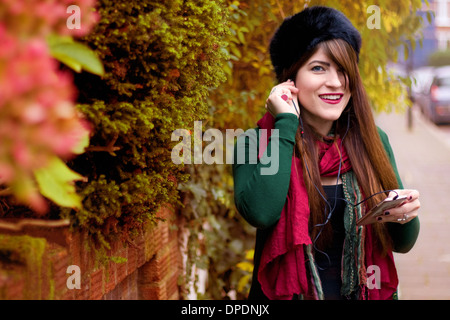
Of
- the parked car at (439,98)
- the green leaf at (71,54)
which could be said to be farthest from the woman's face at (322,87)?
the parked car at (439,98)

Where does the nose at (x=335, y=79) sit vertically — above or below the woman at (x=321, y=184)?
above

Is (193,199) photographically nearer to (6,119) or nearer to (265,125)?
(265,125)

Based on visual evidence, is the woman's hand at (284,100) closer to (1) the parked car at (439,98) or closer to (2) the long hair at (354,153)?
(2) the long hair at (354,153)

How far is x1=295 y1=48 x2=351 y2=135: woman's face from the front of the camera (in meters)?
2.14

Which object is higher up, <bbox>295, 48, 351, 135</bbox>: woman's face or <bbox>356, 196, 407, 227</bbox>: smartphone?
<bbox>295, 48, 351, 135</bbox>: woman's face

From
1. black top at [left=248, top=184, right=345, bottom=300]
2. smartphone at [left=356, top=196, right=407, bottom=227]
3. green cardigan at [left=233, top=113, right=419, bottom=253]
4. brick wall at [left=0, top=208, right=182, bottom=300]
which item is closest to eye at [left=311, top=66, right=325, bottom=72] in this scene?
green cardigan at [left=233, top=113, right=419, bottom=253]

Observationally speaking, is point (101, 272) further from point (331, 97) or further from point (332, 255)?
point (331, 97)

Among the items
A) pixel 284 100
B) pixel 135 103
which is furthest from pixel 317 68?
pixel 135 103

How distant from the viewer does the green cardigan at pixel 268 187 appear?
2.01 m

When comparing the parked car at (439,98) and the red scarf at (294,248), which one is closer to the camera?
the red scarf at (294,248)

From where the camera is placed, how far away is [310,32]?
7.13ft

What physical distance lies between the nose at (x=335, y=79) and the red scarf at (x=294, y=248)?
26 centimetres

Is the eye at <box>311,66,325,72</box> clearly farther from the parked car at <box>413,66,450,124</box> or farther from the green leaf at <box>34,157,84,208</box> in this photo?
the parked car at <box>413,66,450,124</box>
